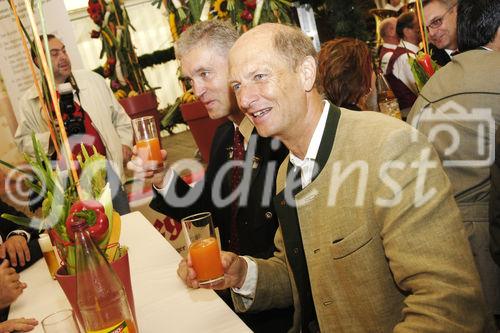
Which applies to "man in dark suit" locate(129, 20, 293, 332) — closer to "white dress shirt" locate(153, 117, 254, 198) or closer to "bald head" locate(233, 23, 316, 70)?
"white dress shirt" locate(153, 117, 254, 198)

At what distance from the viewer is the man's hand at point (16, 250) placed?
2.10 meters

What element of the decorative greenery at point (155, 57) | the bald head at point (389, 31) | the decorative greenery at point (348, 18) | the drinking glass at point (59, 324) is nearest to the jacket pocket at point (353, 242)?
the drinking glass at point (59, 324)

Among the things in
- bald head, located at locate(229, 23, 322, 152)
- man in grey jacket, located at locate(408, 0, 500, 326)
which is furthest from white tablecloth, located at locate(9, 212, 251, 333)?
man in grey jacket, located at locate(408, 0, 500, 326)

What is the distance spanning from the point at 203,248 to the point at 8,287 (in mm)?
→ 769

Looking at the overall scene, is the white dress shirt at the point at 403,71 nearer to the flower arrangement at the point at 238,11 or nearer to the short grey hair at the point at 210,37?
the flower arrangement at the point at 238,11

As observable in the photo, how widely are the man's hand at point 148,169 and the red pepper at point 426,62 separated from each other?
1206mm

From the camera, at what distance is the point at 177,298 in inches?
55.7

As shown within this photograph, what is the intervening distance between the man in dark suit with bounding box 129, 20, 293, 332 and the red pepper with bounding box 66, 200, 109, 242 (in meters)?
0.74

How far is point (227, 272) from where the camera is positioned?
1401 millimetres

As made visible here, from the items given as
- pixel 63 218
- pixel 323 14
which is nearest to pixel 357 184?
pixel 63 218

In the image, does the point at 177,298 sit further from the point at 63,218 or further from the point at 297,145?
the point at 297,145

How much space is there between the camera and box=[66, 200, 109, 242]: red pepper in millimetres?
1152

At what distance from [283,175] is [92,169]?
57 centimetres

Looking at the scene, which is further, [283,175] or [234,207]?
[234,207]
